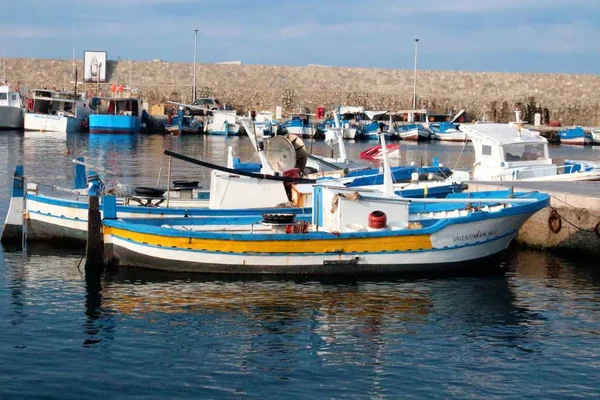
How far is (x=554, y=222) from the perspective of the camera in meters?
19.6

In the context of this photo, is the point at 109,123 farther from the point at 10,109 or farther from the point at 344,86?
the point at 344,86

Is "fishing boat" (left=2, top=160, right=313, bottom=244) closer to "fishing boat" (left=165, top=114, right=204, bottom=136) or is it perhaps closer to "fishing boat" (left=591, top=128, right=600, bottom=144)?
"fishing boat" (left=165, top=114, right=204, bottom=136)

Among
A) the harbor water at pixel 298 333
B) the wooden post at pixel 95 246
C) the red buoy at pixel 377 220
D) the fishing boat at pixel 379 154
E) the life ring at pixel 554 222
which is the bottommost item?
the harbor water at pixel 298 333

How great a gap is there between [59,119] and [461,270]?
47394 mm

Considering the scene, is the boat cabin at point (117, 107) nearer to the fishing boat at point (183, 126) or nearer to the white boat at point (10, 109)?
the fishing boat at point (183, 126)

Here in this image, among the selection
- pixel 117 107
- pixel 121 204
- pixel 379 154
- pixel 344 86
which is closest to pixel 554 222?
pixel 121 204

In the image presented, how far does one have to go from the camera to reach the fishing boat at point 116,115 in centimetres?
6194

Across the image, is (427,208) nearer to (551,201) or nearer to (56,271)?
(551,201)

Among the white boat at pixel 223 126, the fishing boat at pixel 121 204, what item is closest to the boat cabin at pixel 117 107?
the white boat at pixel 223 126

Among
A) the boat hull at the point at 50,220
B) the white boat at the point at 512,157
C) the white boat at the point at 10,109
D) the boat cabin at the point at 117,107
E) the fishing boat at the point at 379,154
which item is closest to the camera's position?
the boat hull at the point at 50,220

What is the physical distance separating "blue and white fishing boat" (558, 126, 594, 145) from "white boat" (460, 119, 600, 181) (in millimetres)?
39717

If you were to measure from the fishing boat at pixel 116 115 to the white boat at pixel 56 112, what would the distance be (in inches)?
32.5

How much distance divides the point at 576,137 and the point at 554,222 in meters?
45.5

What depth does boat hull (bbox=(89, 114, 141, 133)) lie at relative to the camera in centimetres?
6184
